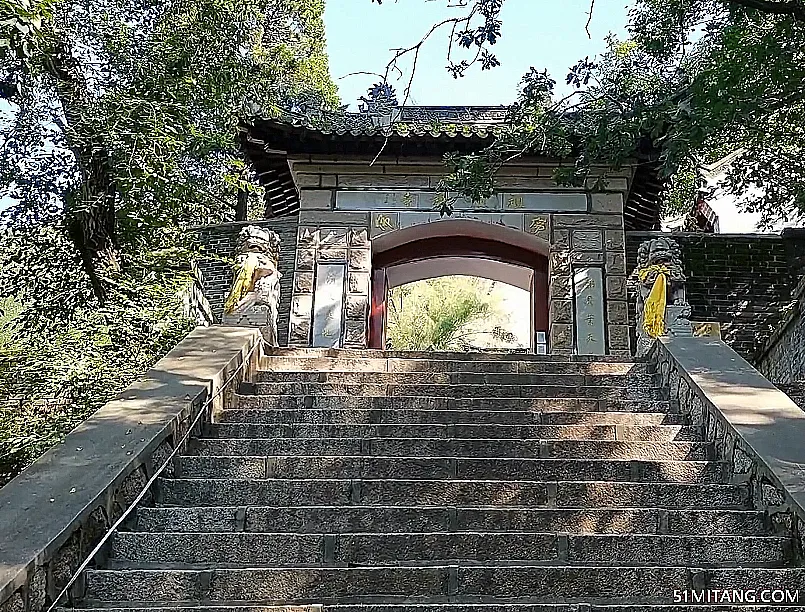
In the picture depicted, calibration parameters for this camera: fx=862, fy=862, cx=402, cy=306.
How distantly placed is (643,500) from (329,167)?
7.24 metres

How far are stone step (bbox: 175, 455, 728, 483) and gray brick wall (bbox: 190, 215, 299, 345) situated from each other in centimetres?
629

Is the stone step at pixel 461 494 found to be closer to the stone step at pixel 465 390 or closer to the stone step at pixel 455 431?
the stone step at pixel 455 431

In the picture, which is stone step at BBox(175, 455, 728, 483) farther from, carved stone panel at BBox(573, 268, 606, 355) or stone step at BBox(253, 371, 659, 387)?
carved stone panel at BBox(573, 268, 606, 355)

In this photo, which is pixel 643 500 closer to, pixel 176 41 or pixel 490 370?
pixel 490 370

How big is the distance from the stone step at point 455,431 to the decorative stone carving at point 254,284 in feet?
6.09

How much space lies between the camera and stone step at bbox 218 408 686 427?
5746mm

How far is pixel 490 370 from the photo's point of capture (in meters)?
6.93

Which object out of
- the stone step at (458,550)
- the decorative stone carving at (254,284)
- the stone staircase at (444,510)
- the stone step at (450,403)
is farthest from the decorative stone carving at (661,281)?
the stone step at (458,550)

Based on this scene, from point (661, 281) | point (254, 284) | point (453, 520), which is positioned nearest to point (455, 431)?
point (453, 520)

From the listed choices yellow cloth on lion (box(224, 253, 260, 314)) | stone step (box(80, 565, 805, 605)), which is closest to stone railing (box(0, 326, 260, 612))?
stone step (box(80, 565, 805, 605))

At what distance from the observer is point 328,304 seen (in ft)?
34.4

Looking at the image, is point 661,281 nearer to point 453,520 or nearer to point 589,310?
point 589,310

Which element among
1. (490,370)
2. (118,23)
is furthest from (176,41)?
(490,370)

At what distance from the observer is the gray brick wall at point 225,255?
11.7 m
